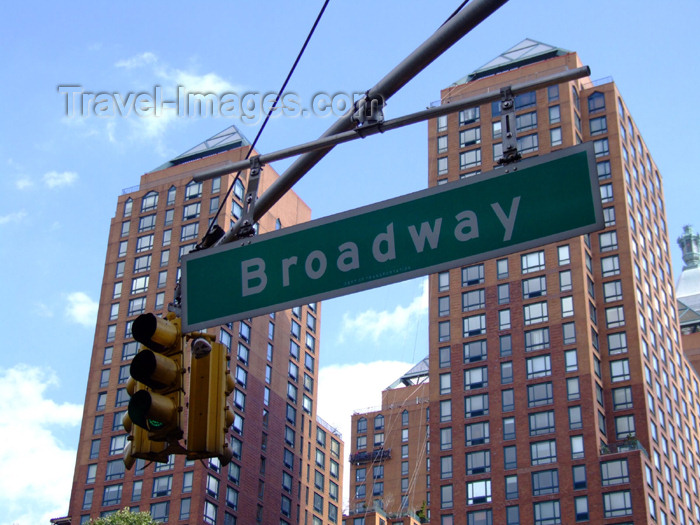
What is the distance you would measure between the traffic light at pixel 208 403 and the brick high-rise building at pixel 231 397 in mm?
74179

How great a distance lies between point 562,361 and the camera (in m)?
77.5

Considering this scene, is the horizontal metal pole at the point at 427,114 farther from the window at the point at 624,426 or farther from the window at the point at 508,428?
the window at the point at 624,426

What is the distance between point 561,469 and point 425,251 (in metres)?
70.3

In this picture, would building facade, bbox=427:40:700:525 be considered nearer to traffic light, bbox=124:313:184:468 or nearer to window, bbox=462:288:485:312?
window, bbox=462:288:485:312

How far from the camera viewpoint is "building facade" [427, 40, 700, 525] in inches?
2874

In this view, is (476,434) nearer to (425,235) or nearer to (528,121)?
(528,121)

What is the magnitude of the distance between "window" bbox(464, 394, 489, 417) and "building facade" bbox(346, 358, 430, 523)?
41438mm

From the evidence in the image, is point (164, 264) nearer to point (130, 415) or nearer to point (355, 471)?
point (355, 471)

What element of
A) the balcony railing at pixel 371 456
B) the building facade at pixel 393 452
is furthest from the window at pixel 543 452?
the balcony railing at pixel 371 456

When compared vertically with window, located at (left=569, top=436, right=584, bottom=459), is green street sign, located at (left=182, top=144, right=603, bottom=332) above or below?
below

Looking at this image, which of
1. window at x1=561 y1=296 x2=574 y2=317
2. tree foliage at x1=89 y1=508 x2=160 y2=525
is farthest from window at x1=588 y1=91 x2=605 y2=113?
tree foliage at x1=89 y1=508 x2=160 y2=525

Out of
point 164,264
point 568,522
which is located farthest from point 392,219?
point 164,264

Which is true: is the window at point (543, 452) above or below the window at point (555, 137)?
below

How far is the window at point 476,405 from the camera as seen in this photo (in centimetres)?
7907
